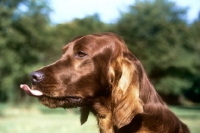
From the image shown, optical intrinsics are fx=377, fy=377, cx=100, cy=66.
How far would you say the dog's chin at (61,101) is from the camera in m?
3.96

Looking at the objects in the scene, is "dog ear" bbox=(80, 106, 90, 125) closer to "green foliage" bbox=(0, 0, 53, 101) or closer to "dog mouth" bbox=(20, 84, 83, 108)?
"dog mouth" bbox=(20, 84, 83, 108)

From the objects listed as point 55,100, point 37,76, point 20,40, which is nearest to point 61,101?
point 55,100

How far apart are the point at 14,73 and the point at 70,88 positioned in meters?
27.1

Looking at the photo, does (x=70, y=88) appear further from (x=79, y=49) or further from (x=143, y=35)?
(x=143, y=35)

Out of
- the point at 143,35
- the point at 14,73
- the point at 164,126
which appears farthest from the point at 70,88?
the point at 143,35

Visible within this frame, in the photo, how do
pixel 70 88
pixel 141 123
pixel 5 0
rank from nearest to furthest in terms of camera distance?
pixel 141 123
pixel 70 88
pixel 5 0

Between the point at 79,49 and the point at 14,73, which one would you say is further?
the point at 14,73

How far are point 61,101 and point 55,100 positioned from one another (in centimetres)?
7

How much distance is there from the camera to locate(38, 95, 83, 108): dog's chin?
13.0 feet

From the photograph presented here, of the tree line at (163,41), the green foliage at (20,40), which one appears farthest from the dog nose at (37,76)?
the tree line at (163,41)

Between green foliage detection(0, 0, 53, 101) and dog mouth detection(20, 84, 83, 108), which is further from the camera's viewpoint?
green foliage detection(0, 0, 53, 101)

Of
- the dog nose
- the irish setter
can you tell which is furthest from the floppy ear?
the dog nose

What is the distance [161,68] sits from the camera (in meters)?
53.1

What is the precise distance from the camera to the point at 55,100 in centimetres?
398
